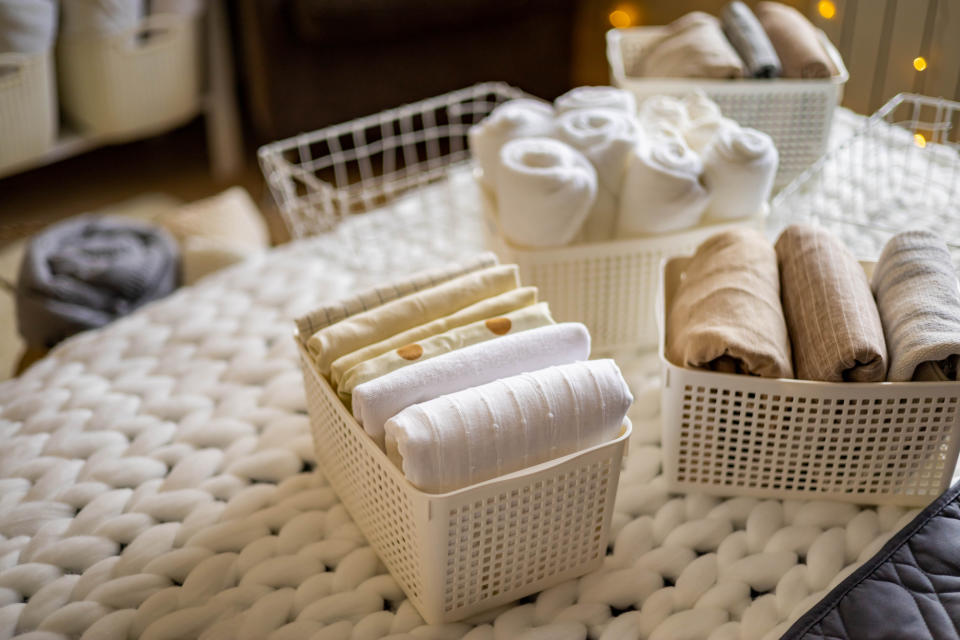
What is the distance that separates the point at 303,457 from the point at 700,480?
456 mm

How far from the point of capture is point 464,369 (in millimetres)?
889

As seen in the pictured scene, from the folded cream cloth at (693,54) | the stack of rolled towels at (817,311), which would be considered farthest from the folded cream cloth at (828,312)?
the folded cream cloth at (693,54)

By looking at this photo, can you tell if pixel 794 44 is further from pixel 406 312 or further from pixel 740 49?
pixel 406 312

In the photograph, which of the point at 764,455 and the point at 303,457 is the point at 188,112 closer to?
the point at 303,457

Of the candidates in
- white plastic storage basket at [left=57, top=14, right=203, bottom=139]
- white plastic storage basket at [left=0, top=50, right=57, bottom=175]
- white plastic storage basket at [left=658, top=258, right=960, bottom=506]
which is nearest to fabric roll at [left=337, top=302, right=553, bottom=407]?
white plastic storage basket at [left=658, top=258, right=960, bottom=506]

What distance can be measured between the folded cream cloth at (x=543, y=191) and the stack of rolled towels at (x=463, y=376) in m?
0.11

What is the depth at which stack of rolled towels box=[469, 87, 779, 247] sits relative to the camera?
44.3 inches

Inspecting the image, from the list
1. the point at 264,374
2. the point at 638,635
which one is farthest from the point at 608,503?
the point at 264,374

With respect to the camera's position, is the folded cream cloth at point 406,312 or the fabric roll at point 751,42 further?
the fabric roll at point 751,42

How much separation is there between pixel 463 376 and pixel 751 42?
875 millimetres

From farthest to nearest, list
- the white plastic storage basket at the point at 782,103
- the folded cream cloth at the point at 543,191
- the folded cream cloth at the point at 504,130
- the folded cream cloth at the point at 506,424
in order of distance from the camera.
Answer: the white plastic storage basket at the point at 782,103 < the folded cream cloth at the point at 504,130 < the folded cream cloth at the point at 543,191 < the folded cream cloth at the point at 506,424

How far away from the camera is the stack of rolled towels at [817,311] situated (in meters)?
0.93

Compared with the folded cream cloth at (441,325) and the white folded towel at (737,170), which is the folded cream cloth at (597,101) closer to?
the white folded towel at (737,170)

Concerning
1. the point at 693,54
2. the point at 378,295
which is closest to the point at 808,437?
the point at 378,295
